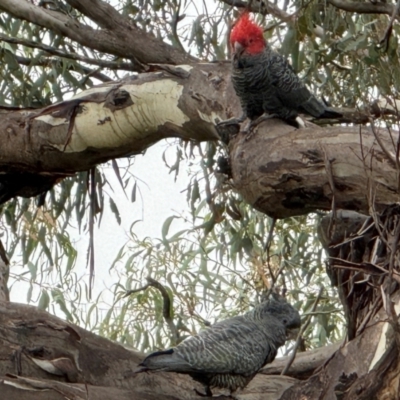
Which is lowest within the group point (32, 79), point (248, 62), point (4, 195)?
point (4, 195)

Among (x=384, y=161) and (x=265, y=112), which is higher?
(x=265, y=112)

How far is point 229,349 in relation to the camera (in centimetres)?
255

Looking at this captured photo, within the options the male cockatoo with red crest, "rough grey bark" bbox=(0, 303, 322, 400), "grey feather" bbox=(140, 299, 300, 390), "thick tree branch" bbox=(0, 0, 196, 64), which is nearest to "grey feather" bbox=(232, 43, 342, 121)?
the male cockatoo with red crest

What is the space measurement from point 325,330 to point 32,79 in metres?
1.46

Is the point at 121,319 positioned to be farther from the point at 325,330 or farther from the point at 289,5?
the point at 289,5

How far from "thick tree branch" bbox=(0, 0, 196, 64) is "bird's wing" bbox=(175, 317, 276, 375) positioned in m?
0.83

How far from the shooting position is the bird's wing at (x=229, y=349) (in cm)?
245

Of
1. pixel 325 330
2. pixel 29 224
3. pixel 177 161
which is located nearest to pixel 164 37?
pixel 177 161

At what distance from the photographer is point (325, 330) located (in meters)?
3.63

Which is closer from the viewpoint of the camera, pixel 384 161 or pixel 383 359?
pixel 383 359

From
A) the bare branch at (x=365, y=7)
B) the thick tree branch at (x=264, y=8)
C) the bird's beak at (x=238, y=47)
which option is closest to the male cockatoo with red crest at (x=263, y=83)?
the bird's beak at (x=238, y=47)

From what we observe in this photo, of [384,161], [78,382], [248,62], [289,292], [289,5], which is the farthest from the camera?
[289,292]

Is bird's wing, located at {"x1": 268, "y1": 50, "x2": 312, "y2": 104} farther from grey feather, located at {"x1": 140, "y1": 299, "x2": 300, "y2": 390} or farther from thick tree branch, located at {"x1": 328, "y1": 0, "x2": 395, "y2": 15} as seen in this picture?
grey feather, located at {"x1": 140, "y1": 299, "x2": 300, "y2": 390}

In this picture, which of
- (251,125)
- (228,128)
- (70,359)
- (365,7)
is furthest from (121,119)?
(365,7)
